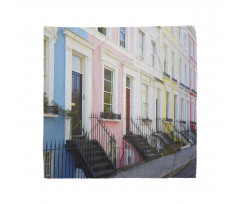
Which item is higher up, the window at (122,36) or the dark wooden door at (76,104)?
the window at (122,36)

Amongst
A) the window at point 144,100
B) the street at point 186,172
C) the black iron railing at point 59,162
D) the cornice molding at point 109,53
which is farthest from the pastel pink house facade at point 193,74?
the black iron railing at point 59,162

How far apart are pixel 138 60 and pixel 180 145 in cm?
144

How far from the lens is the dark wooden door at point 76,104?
123 inches

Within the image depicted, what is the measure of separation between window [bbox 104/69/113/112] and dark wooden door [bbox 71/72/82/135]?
0.36 meters

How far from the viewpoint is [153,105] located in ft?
12.0

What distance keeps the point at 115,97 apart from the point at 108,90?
0.14 metres

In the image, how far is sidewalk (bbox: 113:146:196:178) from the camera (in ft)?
11.0

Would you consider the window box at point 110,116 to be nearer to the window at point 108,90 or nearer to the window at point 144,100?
the window at point 108,90

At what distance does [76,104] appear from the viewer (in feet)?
10.3

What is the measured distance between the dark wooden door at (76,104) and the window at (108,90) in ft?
1.18

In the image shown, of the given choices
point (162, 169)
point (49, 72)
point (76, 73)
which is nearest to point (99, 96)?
point (76, 73)

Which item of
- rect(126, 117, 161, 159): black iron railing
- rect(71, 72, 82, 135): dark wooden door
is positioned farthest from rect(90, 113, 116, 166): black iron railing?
rect(126, 117, 161, 159): black iron railing

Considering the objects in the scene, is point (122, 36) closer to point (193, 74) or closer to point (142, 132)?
point (193, 74)

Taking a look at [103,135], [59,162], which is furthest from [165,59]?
[59,162]
